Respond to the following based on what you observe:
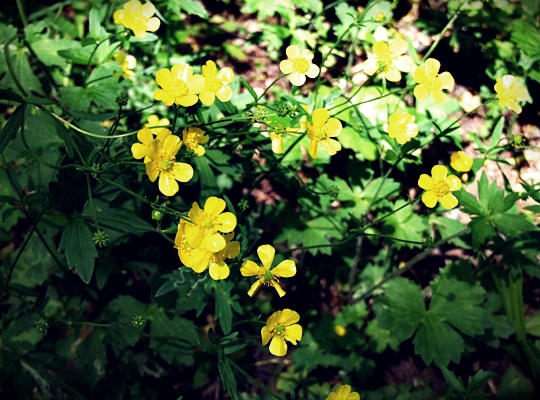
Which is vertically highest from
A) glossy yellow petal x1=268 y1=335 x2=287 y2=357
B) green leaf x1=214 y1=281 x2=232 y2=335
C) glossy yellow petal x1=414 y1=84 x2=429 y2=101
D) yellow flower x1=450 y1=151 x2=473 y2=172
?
glossy yellow petal x1=414 y1=84 x2=429 y2=101

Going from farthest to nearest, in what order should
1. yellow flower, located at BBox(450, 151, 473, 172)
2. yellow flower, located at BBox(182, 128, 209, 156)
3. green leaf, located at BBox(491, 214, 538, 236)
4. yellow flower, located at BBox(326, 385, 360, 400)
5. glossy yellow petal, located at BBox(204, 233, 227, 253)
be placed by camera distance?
yellow flower, located at BBox(450, 151, 473, 172) < green leaf, located at BBox(491, 214, 538, 236) < yellow flower, located at BBox(182, 128, 209, 156) < yellow flower, located at BBox(326, 385, 360, 400) < glossy yellow petal, located at BBox(204, 233, 227, 253)

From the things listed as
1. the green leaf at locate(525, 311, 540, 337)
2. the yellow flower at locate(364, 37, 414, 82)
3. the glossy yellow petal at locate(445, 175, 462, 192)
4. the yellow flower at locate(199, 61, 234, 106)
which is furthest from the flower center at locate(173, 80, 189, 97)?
the green leaf at locate(525, 311, 540, 337)

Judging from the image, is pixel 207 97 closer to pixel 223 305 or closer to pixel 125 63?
pixel 223 305

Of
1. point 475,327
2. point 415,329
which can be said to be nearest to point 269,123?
point 415,329

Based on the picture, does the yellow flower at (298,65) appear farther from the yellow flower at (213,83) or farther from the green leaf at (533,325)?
the green leaf at (533,325)

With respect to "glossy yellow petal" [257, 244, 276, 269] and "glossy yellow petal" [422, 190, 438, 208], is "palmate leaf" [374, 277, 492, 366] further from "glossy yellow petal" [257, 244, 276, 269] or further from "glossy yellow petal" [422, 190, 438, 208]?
"glossy yellow petal" [257, 244, 276, 269]

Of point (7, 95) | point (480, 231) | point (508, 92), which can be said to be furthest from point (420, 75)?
point (7, 95)

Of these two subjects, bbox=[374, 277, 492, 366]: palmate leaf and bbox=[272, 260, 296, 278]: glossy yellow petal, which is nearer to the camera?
bbox=[272, 260, 296, 278]: glossy yellow petal

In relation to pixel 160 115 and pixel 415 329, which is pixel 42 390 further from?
pixel 415 329
